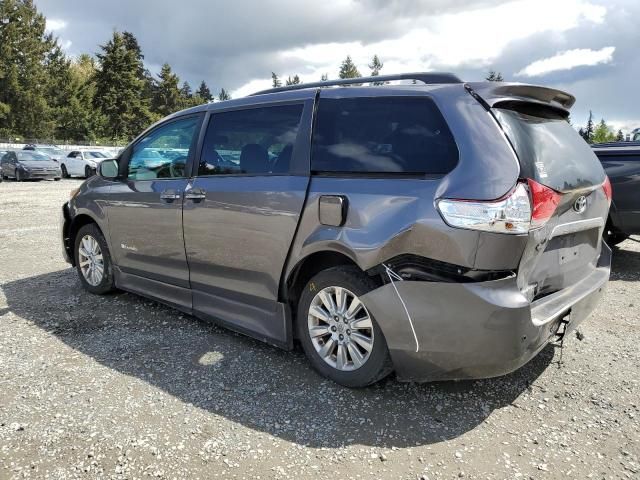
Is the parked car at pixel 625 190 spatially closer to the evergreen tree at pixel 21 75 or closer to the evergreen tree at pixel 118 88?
the evergreen tree at pixel 118 88

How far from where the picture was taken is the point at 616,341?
4.02 m

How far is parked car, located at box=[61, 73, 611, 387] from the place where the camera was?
260 cm

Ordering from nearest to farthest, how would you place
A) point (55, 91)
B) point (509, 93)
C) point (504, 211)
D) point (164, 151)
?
point (504, 211)
point (509, 93)
point (164, 151)
point (55, 91)

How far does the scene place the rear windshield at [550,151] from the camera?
2705 mm

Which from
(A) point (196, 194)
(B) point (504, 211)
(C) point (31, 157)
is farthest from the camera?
(C) point (31, 157)

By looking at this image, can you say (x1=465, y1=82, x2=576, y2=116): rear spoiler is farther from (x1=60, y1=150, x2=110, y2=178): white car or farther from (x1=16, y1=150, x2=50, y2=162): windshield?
(x1=60, y1=150, x2=110, y2=178): white car

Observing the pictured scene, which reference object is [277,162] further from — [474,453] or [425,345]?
[474,453]

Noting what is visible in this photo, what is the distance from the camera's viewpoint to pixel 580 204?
303 cm

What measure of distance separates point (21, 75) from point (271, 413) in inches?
2558

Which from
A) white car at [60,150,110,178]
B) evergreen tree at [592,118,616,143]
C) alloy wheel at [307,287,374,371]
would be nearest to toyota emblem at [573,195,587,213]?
alloy wheel at [307,287,374,371]

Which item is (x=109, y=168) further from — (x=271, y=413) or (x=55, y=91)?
(x=55, y=91)

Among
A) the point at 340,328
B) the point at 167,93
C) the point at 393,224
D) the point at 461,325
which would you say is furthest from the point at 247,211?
the point at 167,93

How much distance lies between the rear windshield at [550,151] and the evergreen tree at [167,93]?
77.0 meters

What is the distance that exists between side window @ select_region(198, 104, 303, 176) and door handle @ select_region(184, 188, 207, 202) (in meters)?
0.15
